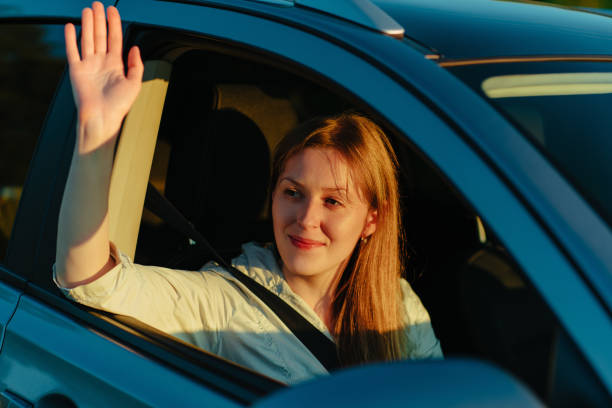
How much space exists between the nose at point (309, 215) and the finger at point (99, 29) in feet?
1.77

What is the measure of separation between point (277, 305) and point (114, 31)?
69 cm

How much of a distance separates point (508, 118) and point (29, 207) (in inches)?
41.3

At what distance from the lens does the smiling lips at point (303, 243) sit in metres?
1.68

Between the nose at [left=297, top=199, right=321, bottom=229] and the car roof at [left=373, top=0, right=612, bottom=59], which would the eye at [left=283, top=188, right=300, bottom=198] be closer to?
the nose at [left=297, top=199, right=321, bottom=229]

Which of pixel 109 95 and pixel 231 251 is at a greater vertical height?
pixel 109 95

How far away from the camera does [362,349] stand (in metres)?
1.72

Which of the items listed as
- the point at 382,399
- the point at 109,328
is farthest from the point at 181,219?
the point at 382,399

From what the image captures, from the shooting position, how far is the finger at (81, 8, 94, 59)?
1.48m

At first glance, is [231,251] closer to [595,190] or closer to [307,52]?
[307,52]

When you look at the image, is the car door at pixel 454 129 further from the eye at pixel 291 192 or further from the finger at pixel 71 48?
the eye at pixel 291 192

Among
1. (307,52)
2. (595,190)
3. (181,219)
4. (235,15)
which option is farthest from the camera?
(181,219)

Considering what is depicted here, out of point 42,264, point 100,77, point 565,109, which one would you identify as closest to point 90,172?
point 100,77

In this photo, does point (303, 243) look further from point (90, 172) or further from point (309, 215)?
point (90, 172)

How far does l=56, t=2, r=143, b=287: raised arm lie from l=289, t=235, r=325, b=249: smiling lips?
43 cm
